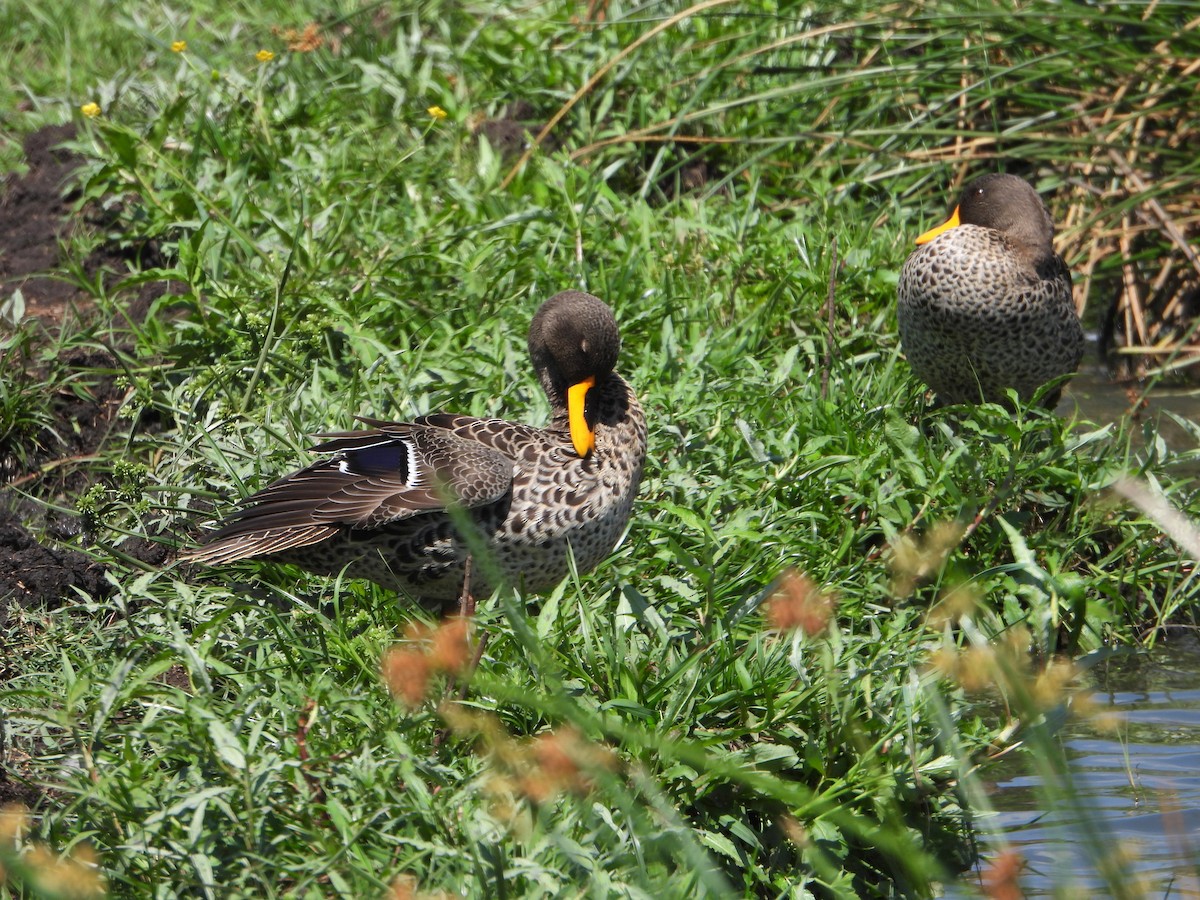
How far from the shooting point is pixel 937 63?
6.91 metres

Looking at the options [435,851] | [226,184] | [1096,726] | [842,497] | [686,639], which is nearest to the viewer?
[435,851]

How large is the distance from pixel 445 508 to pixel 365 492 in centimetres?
27

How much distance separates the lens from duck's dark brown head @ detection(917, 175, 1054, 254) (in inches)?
206

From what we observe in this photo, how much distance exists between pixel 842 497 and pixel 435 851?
2.21 m

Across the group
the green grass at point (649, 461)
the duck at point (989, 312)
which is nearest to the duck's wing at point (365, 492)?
the green grass at point (649, 461)

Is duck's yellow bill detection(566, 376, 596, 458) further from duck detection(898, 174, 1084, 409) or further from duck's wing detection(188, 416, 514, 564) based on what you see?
duck detection(898, 174, 1084, 409)

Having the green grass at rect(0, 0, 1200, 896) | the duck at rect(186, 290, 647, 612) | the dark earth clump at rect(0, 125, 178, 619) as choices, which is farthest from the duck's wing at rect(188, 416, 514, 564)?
the dark earth clump at rect(0, 125, 178, 619)

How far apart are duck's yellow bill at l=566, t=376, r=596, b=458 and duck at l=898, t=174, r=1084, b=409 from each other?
1466mm

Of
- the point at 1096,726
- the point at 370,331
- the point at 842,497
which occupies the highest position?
the point at 370,331

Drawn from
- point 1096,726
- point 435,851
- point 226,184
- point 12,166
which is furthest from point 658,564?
point 12,166

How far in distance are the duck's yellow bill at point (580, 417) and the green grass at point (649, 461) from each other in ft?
1.29

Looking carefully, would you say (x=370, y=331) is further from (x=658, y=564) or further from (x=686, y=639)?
(x=686, y=639)

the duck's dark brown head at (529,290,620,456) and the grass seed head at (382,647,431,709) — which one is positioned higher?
the grass seed head at (382,647,431,709)

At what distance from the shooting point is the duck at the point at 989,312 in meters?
5.02
